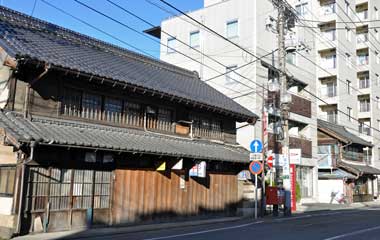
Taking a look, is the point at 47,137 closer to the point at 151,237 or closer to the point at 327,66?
the point at 151,237

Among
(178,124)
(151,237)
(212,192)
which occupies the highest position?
(178,124)

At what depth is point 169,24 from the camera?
124ft

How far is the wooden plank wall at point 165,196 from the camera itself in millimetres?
15586

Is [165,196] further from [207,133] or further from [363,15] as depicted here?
[363,15]

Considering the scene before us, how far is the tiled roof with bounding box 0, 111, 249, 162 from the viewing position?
12172mm

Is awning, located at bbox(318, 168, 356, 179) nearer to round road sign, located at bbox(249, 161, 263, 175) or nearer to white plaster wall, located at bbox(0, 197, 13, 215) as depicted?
round road sign, located at bbox(249, 161, 263, 175)

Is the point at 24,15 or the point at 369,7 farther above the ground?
the point at 369,7

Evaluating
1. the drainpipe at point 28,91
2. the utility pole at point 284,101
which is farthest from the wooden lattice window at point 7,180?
the utility pole at point 284,101

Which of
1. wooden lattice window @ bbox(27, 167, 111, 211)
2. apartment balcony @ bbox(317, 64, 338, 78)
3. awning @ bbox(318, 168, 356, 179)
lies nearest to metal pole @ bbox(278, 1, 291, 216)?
wooden lattice window @ bbox(27, 167, 111, 211)

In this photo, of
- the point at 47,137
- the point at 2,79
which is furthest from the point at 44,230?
the point at 2,79

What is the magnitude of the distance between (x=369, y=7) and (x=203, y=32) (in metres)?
30.0

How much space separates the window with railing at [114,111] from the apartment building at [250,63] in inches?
427

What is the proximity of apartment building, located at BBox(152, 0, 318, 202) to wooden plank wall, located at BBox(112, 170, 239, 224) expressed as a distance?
840 centimetres

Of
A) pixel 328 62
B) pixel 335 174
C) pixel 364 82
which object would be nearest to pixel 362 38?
pixel 364 82
